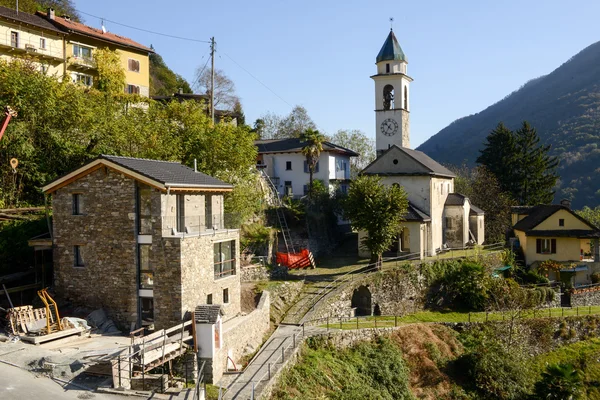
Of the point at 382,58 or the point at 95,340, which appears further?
the point at 382,58

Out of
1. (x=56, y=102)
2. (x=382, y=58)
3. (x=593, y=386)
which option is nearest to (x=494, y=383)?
(x=593, y=386)

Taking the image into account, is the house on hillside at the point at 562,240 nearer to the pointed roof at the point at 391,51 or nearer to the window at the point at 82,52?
the pointed roof at the point at 391,51

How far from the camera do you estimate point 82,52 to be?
4725cm

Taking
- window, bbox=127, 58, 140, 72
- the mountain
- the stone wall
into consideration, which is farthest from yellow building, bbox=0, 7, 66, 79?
the mountain

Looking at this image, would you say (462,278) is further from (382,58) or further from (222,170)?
(382,58)

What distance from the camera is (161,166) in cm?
2620

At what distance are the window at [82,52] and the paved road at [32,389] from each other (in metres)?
A: 34.1

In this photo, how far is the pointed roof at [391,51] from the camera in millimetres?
52125

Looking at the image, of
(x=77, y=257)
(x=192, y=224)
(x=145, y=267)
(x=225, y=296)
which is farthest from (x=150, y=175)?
(x=225, y=296)

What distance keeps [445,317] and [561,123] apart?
330 ft

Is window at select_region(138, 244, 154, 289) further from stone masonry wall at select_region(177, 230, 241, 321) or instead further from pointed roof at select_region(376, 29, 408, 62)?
pointed roof at select_region(376, 29, 408, 62)

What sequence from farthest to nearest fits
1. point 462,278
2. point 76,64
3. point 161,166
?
point 76,64
point 462,278
point 161,166

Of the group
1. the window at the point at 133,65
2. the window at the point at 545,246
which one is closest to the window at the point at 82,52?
the window at the point at 133,65

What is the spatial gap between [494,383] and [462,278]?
1085 centimetres
